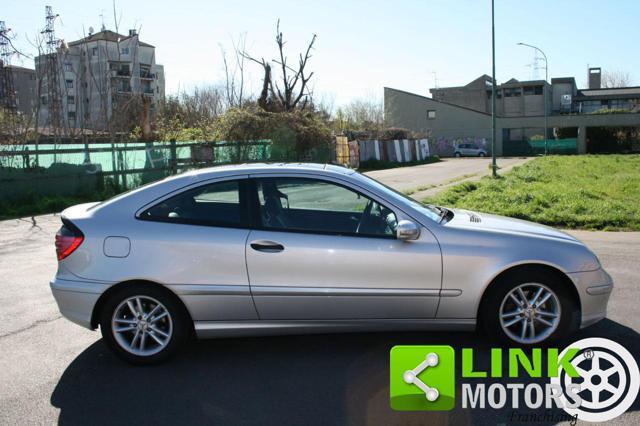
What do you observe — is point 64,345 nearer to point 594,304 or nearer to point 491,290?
point 491,290

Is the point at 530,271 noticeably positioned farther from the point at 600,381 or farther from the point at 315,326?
the point at 315,326

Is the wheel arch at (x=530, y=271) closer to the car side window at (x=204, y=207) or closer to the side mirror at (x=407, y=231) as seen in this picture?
the side mirror at (x=407, y=231)

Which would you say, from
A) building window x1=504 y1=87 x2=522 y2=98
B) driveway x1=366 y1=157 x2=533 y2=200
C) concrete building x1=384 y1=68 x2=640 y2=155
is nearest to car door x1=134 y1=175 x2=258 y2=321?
driveway x1=366 y1=157 x2=533 y2=200

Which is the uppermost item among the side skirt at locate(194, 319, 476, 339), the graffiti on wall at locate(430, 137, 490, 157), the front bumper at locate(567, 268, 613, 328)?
the graffiti on wall at locate(430, 137, 490, 157)

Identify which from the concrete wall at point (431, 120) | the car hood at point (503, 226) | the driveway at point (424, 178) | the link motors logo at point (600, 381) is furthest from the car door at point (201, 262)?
the concrete wall at point (431, 120)

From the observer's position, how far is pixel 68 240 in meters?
4.71

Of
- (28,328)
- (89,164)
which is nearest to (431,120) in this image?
(89,164)

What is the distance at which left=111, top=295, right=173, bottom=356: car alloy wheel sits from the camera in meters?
4.62

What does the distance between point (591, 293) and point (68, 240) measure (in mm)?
4102

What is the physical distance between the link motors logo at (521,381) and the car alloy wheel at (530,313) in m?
0.14

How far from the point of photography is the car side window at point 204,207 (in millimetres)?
4711

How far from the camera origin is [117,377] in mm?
4488

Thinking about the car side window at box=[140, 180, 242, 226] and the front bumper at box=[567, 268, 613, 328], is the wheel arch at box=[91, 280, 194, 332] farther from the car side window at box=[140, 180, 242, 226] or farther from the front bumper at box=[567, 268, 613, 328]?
the front bumper at box=[567, 268, 613, 328]

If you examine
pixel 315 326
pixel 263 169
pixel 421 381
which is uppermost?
pixel 263 169
